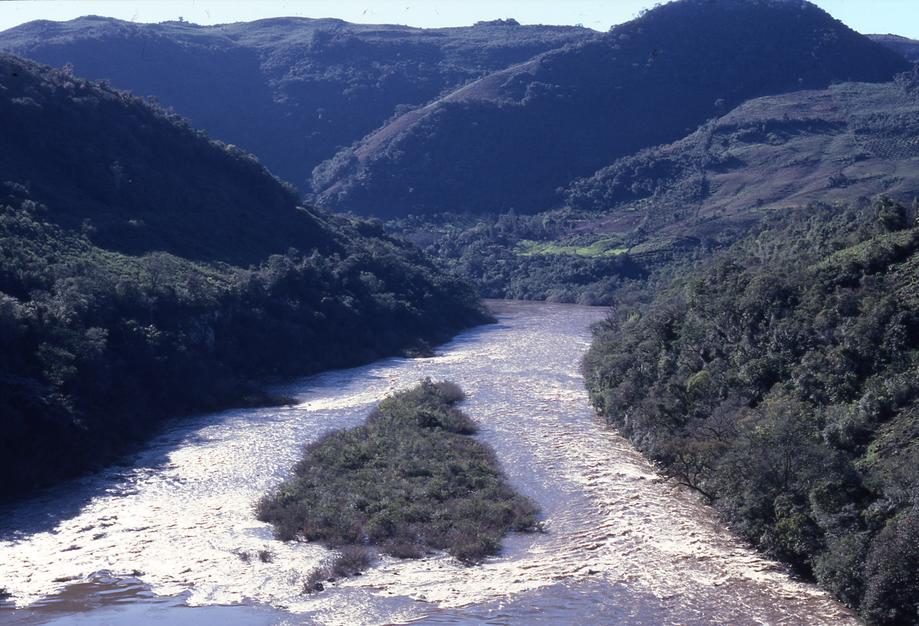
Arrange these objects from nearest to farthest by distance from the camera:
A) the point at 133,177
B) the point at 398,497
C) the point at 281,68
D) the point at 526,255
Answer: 1. the point at 398,497
2. the point at 133,177
3. the point at 526,255
4. the point at 281,68

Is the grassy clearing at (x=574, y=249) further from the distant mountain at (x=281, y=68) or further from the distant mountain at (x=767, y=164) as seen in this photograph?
the distant mountain at (x=281, y=68)

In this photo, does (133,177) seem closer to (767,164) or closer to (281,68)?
(767,164)

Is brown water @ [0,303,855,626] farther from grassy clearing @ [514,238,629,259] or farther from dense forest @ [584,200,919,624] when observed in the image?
grassy clearing @ [514,238,629,259]

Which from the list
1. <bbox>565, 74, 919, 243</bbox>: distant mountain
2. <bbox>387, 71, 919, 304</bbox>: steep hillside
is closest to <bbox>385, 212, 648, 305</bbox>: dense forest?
<bbox>387, 71, 919, 304</bbox>: steep hillside

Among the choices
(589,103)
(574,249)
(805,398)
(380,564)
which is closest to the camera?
(380,564)

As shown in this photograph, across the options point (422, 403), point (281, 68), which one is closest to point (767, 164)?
point (422, 403)

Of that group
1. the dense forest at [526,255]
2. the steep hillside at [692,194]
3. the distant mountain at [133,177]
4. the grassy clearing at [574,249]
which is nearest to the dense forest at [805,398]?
the distant mountain at [133,177]

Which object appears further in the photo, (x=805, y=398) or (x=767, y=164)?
(x=767, y=164)
